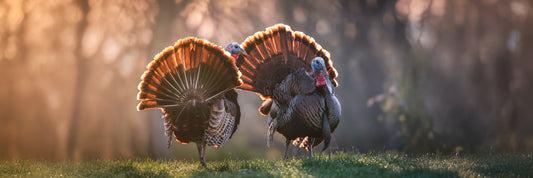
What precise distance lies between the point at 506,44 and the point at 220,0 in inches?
264

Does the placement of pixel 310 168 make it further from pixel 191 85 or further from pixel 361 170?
pixel 191 85

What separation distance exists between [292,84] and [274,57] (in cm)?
73

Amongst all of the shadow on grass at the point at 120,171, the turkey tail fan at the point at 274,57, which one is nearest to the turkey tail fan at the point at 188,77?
the shadow on grass at the point at 120,171

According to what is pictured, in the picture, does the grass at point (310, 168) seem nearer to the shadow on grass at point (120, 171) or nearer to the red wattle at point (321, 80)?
the shadow on grass at point (120, 171)

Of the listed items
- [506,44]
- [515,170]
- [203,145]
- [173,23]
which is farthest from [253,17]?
[515,170]

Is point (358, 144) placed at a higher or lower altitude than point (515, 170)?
higher

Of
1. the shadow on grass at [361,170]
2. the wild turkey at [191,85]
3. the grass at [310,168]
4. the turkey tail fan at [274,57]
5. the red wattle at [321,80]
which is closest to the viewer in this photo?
the shadow on grass at [361,170]

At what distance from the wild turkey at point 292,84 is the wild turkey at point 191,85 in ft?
3.60

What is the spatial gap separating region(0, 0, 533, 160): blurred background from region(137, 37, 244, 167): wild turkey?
333 cm

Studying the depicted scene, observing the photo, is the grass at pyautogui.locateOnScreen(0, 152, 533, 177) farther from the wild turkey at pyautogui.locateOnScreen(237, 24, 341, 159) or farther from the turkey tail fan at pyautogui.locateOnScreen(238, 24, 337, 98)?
the turkey tail fan at pyautogui.locateOnScreen(238, 24, 337, 98)

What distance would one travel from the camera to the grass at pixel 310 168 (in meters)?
5.79

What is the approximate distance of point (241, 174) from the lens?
5738 millimetres

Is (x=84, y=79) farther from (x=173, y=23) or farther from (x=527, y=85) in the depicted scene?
(x=527, y=85)

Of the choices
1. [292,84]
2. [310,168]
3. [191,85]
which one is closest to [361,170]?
[310,168]
